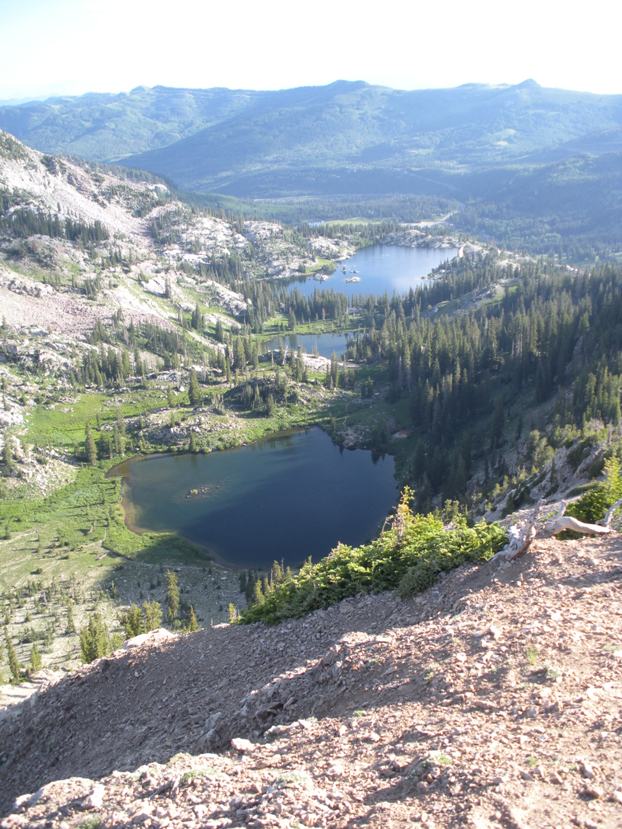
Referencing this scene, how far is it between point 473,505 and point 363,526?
92.9 feet

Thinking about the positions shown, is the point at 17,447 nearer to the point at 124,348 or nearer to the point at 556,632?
the point at 124,348

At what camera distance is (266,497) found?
11300cm

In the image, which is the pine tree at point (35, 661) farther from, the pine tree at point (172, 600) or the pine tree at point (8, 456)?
the pine tree at point (8, 456)

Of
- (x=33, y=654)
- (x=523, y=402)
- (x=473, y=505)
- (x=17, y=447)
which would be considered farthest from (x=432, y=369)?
(x=33, y=654)

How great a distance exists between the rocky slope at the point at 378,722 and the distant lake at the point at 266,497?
67.8 meters

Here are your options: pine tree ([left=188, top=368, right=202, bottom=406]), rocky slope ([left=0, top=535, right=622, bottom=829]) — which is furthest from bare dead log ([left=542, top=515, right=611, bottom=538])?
pine tree ([left=188, top=368, right=202, bottom=406])

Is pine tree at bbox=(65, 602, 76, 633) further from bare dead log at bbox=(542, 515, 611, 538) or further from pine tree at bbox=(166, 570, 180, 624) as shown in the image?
bare dead log at bbox=(542, 515, 611, 538)

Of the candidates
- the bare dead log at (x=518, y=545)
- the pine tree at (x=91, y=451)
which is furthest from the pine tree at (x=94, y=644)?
the pine tree at (x=91, y=451)

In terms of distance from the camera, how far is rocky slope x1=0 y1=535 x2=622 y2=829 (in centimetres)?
1188

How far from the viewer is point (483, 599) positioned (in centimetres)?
2102

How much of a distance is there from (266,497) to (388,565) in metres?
88.3

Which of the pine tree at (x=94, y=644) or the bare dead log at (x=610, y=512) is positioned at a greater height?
the bare dead log at (x=610, y=512)

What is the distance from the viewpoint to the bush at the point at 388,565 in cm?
2438

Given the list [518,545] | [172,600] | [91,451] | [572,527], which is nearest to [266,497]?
[172,600]
